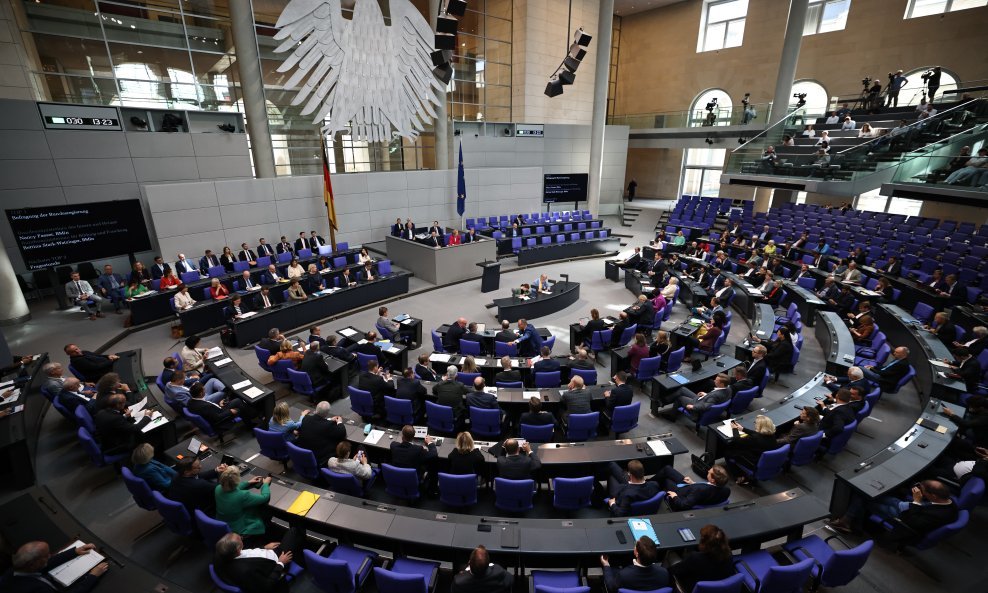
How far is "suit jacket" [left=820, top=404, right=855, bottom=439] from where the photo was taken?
5973 millimetres

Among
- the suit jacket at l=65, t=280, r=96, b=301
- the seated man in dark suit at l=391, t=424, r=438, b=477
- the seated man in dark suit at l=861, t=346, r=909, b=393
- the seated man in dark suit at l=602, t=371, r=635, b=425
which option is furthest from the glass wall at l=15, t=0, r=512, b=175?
the seated man in dark suit at l=861, t=346, r=909, b=393

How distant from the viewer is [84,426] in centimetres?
591

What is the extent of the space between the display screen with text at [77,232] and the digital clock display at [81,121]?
2.05 m

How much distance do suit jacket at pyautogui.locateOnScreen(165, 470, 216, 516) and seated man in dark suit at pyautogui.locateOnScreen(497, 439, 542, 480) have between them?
300 centimetres

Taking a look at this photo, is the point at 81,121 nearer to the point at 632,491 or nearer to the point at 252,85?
the point at 252,85

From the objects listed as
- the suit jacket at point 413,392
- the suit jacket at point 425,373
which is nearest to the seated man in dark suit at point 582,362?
the suit jacket at point 425,373

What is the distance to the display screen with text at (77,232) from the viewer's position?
37.5 ft

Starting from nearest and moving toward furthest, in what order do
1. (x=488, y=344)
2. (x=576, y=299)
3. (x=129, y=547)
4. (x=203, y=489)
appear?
(x=203, y=489)
(x=129, y=547)
(x=488, y=344)
(x=576, y=299)

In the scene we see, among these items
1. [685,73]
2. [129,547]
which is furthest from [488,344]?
[685,73]

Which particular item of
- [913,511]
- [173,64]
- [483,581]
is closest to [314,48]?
[173,64]

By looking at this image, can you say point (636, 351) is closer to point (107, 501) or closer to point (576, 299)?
point (576, 299)

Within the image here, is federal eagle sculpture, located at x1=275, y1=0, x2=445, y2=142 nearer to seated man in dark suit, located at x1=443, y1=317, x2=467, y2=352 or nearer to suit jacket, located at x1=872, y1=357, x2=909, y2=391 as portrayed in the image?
seated man in dark suit, located at x1=443, y1=317, x2=467, y2=352

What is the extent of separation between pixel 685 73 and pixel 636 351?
25.2m

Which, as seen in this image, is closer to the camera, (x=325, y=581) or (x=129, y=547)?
(x=325, y=581)
